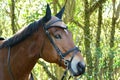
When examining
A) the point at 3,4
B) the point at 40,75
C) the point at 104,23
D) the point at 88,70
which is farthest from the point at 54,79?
the point at 40,75

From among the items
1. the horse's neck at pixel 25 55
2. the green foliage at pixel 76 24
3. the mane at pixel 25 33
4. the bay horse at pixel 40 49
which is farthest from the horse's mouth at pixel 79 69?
the green foliage at pixel 76 24

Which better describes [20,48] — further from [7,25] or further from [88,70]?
[7,25]

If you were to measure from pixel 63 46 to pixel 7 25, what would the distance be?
1323 centimetres

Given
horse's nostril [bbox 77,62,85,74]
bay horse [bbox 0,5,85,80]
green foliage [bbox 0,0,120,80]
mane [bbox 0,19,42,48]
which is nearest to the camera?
horse's nostril [bbox 77,62,85,74]

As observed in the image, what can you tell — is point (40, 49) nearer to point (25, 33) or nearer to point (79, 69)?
point (25, 33)

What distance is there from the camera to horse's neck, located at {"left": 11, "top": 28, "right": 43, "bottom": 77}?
4.64m

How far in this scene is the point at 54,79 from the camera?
1159cm

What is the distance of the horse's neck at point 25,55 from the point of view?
15.2 feet

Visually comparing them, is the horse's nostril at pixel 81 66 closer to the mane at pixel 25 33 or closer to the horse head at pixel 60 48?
the horse head at pixel 60 48

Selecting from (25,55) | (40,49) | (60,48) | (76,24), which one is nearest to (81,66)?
(60,48)

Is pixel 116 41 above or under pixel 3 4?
under

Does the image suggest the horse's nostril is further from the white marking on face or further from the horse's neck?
the horse's neck

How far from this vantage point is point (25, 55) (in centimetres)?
469

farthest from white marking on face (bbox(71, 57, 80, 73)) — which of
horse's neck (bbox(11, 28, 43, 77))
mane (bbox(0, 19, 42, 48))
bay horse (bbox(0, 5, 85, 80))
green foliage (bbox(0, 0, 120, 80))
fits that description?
green foliage (bbox(0, 0, 120, 80))
